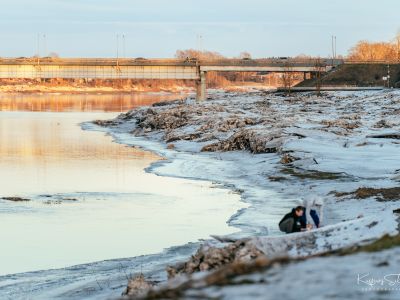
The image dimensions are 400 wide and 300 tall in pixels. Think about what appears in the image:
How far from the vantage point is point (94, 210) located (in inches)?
920

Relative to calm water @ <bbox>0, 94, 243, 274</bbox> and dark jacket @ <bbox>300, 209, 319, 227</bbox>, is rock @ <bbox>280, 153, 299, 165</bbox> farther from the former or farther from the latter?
dark jacket @ <bbox>300, 209, 319, 227</bbox>

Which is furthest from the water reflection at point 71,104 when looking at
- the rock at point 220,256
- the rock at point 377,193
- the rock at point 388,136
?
the rock at point 220,256

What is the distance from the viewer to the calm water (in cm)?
1775

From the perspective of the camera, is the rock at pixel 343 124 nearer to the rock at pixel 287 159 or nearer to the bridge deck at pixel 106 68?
the rock at pixel 287 159

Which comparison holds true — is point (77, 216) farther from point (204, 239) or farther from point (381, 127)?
point (381, 127)

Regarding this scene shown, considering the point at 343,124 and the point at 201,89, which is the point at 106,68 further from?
the point at 343,124

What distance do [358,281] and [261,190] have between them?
19.5 meters

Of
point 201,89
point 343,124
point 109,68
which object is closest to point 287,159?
point 343,124

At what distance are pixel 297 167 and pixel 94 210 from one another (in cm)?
1096

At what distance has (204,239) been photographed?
60.8 feet

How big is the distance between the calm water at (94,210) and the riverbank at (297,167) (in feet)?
4.26

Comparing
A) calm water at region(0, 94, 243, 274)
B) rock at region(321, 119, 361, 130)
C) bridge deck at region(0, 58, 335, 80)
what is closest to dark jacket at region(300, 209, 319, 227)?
calm water at region(0, 94, 243, 274)

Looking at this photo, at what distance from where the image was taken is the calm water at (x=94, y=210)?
17750mm

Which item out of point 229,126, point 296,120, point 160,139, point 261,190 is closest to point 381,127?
point 296,120
